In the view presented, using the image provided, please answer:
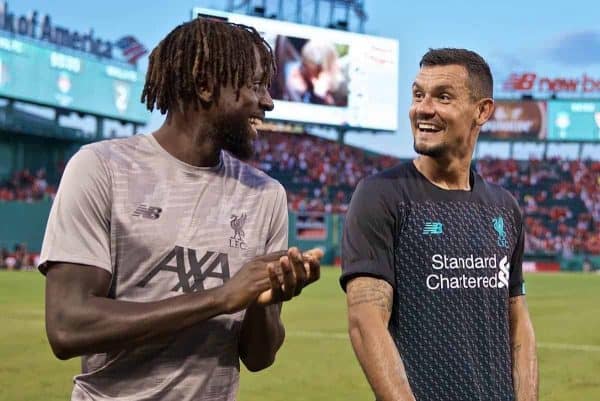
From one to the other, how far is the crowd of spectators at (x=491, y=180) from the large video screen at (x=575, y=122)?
203cm

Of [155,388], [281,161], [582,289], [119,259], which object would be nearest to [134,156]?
[119,259]

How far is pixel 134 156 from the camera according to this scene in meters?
2.89

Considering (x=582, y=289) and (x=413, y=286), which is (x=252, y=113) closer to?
(x=413, y=286)

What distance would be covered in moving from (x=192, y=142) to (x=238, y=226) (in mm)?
337

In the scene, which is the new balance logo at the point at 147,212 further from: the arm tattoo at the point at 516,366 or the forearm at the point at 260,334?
the arm tattoo at the point at 516,366

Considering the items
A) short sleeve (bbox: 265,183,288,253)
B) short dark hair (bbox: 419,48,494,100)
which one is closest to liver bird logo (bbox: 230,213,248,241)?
short sleeve (bbox: 265,183,288,253)

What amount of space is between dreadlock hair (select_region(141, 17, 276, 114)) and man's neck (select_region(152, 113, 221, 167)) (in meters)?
0.06

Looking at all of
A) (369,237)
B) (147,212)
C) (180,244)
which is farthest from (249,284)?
(369,237)

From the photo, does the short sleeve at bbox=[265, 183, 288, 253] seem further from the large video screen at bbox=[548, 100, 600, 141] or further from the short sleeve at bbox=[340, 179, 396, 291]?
the large video screen at bbox=[548, 100, 600, 141]

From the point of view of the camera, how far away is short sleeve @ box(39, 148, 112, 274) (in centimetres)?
264

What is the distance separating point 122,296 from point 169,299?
239mm

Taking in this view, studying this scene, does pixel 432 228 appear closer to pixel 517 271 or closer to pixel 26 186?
pixel 517 271

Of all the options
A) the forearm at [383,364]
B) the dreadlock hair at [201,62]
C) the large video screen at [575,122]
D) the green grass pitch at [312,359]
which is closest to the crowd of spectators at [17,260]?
the green grass pitch at [312,359]

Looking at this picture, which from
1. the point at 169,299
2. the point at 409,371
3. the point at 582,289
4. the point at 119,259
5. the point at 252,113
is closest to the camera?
the point at 169,299
